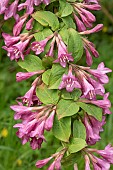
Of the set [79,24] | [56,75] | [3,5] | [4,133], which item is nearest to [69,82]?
[56,75]

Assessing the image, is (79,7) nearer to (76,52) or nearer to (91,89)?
(76,52)

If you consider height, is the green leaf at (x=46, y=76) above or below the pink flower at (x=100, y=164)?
above

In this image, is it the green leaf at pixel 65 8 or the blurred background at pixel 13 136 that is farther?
the blurred background at pixel 13 136

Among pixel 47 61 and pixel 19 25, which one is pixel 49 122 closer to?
pixel 47 61

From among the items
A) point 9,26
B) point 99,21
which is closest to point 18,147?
point 9,26

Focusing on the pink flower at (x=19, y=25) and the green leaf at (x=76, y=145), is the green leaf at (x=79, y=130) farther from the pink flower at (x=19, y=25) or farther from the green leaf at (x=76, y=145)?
the pink flower at (x=19, y=25)

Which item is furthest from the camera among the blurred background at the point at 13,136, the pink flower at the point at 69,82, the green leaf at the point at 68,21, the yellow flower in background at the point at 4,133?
the yellow flower in background at the point at 4,133

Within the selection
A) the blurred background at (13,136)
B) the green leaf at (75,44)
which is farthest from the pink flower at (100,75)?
the blurred background at (13,136)
